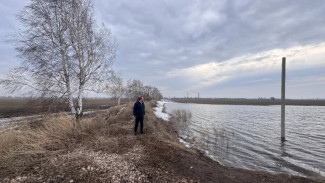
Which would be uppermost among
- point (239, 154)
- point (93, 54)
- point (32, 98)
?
point (93, 54)

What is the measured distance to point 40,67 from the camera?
29.4 ft

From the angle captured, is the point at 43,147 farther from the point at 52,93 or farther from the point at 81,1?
the point at 81,1

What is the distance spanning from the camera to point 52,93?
947 centimetres

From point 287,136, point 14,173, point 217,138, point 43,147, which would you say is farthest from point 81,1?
point 287,136

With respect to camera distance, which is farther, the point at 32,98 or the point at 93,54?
the point at 93,54

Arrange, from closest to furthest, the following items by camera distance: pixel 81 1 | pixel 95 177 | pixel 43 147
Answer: pixel 95 177, pixel 43 147, pixel 81 1

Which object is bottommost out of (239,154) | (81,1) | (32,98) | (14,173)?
(239,154)

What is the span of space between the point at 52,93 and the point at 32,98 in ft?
3.11

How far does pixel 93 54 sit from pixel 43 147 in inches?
250

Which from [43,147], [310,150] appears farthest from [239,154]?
[43,147]

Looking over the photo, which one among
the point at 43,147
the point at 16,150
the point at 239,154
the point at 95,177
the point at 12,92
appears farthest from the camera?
the point at 239,154

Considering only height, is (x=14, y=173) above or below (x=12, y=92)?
below

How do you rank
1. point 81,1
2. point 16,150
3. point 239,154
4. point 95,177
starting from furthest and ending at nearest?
1. point 81,1
2. point 239,154
3. point 16,150
4. point 95,177

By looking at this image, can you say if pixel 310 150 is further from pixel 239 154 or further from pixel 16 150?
pixel 16 150
